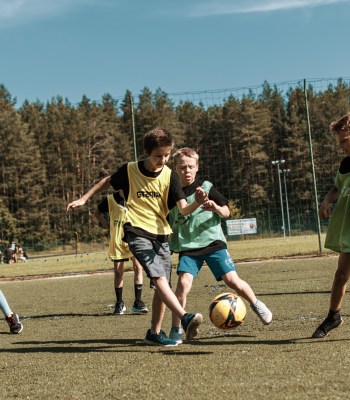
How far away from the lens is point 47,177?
59062 millimetres

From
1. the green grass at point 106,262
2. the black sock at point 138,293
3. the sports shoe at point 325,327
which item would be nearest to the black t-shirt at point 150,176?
the sports shoe at point 325,327

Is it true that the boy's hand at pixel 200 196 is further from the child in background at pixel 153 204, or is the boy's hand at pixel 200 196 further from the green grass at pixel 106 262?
the green grass at pixel 106 262

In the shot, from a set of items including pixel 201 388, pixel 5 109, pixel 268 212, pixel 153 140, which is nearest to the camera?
pixel 201 388

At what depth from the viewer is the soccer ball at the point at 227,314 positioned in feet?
18.0

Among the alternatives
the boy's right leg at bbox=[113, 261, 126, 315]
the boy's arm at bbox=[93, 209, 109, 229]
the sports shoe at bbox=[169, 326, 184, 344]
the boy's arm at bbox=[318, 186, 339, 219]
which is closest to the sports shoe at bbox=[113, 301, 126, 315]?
the boy's right leg at bbox=[113, 261, 126, 315]

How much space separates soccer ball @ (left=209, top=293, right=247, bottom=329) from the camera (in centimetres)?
549

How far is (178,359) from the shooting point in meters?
4.90

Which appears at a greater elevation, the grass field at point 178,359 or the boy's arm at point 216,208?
the boy's arm at point 216,208

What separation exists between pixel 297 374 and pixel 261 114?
3942 cm

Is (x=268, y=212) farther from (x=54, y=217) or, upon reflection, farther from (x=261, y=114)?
(x=54, y=217)

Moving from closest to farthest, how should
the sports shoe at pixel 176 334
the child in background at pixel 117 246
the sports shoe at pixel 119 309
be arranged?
the sports shoe at pixel 176 334
the sports shoe at pixel 119 309
the child in background at pixel 117 246

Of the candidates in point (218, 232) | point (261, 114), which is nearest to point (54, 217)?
point (261, 114)

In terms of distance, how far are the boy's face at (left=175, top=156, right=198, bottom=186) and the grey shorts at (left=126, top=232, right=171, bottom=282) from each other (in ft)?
2.33

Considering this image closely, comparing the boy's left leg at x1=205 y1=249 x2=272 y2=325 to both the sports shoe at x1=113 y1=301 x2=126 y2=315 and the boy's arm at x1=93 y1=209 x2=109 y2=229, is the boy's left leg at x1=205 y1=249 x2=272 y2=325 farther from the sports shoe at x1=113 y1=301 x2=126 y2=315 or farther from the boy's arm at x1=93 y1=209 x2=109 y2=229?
the boy's arm at x1=93 y1=209 x2=109 y2=229
